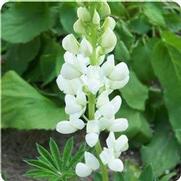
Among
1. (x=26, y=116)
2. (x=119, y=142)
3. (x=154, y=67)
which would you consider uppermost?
(x=119, y=142)

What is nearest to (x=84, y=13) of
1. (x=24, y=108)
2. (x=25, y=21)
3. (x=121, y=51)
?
(x=121, y=51)

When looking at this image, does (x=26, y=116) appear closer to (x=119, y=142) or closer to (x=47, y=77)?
(x=47, y=77)

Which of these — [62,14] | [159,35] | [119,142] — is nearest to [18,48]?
[62,14]

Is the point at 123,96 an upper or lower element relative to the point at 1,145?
upper

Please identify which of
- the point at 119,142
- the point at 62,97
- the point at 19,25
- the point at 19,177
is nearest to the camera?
the point at 119,142

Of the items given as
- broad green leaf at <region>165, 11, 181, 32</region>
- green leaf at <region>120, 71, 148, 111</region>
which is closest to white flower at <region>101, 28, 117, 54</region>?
green leaf at <region>120, 71, 148, 111</region>

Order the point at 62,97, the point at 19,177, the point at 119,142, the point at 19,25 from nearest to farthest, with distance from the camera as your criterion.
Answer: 1. the point at 119,142
2. the point at 19,177
3. the point at 62,97
4. the point at 19,25

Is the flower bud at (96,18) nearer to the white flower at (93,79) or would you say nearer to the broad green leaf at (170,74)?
the white flower at (93,79)
